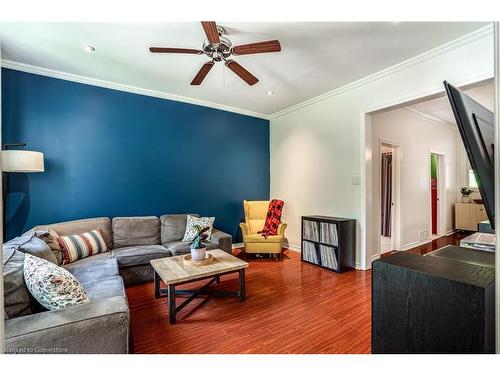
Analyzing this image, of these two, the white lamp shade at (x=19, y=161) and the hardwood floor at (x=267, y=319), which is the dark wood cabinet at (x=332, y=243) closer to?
the hardwood floor at (x=267, y=319)

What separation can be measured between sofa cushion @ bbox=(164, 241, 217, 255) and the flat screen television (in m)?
3.03

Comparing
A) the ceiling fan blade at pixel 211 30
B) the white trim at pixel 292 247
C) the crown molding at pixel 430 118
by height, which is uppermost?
the crown molding at pixel 430 118

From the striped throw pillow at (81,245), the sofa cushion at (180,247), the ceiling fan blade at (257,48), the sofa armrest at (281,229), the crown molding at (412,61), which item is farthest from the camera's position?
the sofa armrest at (281,229)

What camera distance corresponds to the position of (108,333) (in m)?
1.27

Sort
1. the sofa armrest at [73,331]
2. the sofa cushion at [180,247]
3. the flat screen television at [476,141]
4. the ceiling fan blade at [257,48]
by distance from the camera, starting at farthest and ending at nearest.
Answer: the sofa cushion at [180,247] < the ceiling fan blade at [257,48] < the sofa armrest at [73,331] < the flat screen television at [476,141]

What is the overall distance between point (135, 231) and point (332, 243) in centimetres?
288

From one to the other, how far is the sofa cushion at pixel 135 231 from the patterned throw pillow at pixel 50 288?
1873mm

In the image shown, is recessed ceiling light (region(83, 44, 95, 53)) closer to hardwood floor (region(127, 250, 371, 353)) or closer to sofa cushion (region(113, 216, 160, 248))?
sofa cushion (region(113, 216, 160, 248))

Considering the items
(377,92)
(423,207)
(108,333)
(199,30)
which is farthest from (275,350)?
(423,207)

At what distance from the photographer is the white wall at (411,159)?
3.82m

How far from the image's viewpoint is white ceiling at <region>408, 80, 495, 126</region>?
3529mm

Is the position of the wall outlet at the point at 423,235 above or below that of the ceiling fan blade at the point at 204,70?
below

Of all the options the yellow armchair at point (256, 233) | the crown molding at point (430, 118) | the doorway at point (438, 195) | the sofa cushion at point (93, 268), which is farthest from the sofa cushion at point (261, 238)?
the doorway at point (438, 195)

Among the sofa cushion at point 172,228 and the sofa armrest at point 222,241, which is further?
the sofa cushion at point 172,228
